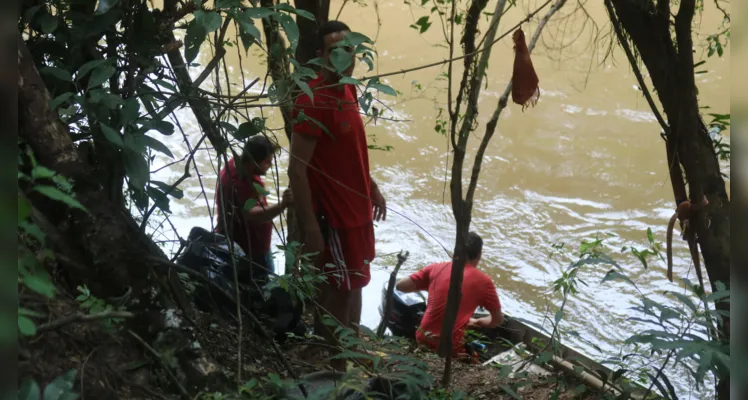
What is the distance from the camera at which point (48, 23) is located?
5.01 feet

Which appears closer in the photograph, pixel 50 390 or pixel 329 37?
pixel 50 390

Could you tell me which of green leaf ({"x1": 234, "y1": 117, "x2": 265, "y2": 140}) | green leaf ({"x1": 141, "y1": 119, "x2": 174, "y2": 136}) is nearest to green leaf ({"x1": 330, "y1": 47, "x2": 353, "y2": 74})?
green leaf ({"x1": 234, "y1": 117, "x2": 265, "y2": 140})

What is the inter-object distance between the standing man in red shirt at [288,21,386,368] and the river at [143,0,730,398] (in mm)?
2050

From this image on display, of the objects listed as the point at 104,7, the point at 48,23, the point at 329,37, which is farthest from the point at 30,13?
the point at 329,37

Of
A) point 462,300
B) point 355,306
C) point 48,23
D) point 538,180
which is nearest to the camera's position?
point 48,23

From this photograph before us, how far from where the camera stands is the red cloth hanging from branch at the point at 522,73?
2.37 m

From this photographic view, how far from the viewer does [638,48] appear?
92.8 inches

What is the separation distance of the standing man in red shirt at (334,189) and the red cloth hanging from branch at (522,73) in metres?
0.58

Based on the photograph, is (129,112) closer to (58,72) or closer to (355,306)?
(58,72)

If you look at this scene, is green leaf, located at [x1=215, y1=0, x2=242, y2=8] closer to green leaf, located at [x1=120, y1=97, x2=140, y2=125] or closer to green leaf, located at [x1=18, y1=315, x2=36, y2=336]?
green leaf, located at [x1=120, y1=97, x2=140, y2=125]

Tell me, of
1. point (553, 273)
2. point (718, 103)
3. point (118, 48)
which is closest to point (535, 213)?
point (553, 273)

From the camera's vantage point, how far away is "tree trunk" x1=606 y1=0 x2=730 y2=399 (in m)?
2.28

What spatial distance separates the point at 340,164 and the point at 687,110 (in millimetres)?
1248

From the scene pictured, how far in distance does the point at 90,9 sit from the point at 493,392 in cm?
179
